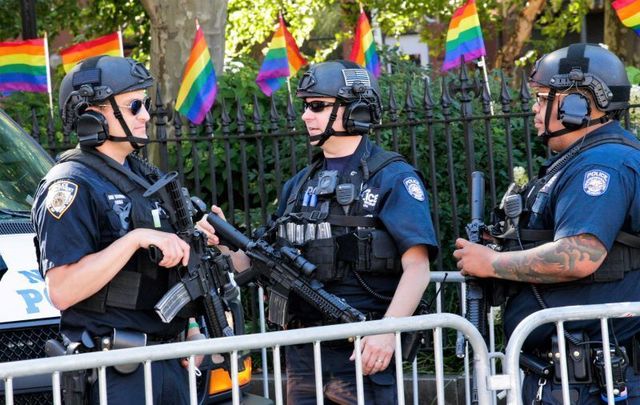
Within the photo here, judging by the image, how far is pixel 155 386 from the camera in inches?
170

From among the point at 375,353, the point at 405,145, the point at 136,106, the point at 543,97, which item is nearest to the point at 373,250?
the point at 375,353

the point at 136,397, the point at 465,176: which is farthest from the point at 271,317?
the point at 465,176

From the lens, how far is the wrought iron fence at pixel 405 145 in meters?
7.48

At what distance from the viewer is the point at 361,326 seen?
408 cm

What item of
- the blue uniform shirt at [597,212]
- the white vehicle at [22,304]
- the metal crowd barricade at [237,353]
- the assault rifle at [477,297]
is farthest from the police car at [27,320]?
the blue uniform shirt at [597,212]

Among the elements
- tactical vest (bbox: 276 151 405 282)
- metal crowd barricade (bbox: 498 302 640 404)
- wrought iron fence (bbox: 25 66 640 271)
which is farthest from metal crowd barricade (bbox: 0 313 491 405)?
wrought iron fence (bbox: 25 66 640 271)

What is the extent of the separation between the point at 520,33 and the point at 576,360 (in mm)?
13682

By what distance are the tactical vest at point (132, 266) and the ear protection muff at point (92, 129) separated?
51mm

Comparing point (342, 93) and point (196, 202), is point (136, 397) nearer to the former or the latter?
point (196, 202)

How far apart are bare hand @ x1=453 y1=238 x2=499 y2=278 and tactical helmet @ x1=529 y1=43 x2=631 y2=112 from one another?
707mm

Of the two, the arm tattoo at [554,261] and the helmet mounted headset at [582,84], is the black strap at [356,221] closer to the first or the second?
the arm tattoo at [554,261]

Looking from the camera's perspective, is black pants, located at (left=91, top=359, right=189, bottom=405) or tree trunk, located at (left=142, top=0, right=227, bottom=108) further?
tree trunk, located at (left=142, top=0, right=227, bottom=108)

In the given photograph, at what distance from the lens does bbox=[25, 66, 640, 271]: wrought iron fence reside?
294 inches

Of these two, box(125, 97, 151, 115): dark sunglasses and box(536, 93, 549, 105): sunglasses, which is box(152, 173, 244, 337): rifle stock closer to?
box(125, 97, 151, 115): dark sunglasses
